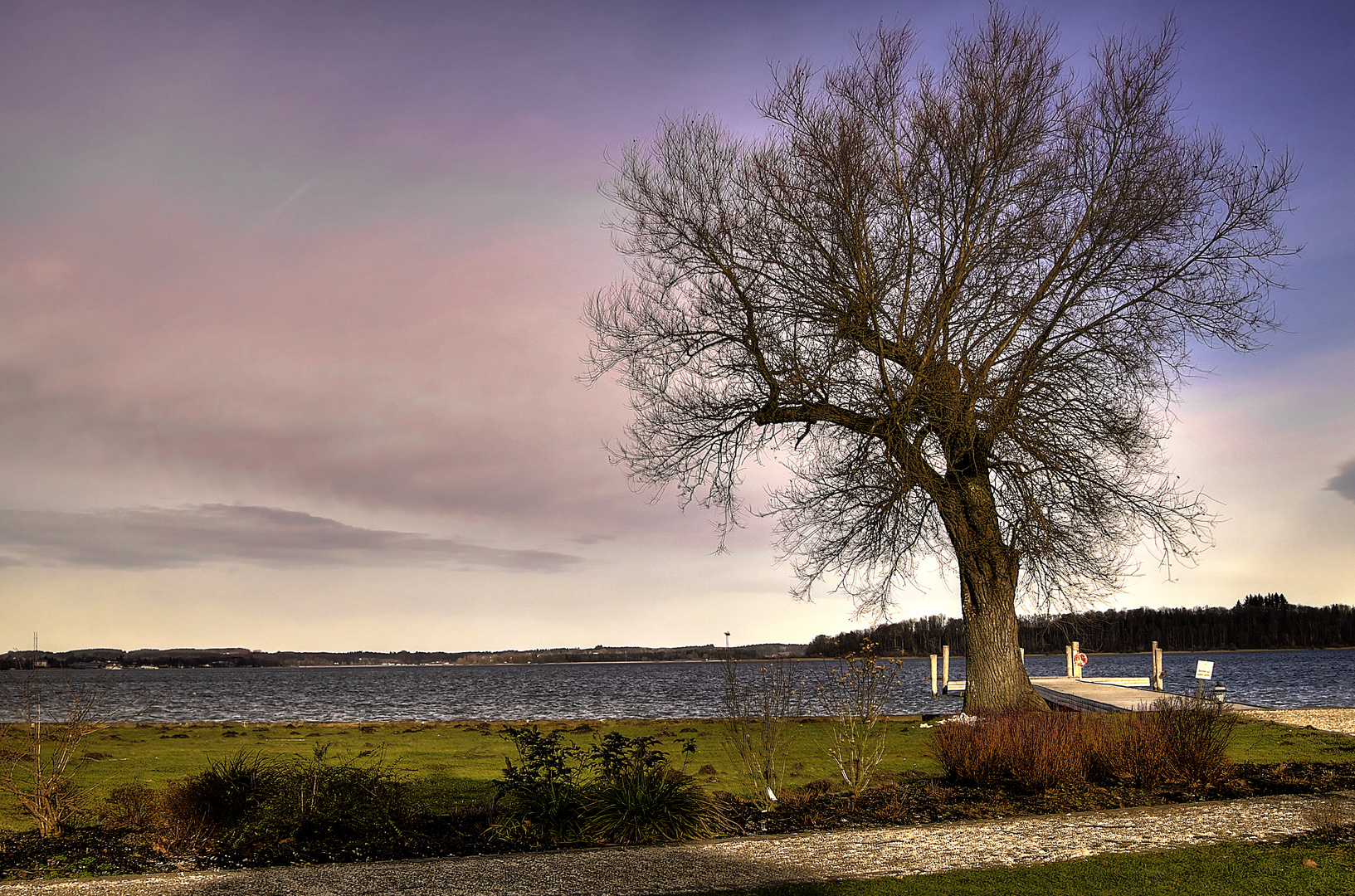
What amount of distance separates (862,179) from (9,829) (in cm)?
1382

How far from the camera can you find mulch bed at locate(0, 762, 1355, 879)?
7.98 m

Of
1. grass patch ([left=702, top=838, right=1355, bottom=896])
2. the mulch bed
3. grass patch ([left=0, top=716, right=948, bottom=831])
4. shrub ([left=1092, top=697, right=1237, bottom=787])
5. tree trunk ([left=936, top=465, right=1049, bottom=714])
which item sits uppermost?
tree trunk ([left=936, top=465, right=1049, bottom=714])

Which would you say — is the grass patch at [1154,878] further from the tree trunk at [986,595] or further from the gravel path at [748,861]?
the tree trunk at [986,595]

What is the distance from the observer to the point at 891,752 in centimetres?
1480

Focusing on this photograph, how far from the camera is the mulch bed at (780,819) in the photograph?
→ 7984mm

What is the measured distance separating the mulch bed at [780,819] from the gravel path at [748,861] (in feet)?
1.27

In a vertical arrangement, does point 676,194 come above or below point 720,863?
above

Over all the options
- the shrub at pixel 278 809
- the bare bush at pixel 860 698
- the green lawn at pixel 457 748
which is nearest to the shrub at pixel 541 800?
the shrub at pixel 278 809

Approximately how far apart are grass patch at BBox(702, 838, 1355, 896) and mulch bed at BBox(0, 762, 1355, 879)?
38.9 inches

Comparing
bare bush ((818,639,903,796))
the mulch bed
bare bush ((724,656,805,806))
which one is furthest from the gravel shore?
bare bush ((724,656,805,806))

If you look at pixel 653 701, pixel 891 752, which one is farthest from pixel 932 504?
pixel 653 701

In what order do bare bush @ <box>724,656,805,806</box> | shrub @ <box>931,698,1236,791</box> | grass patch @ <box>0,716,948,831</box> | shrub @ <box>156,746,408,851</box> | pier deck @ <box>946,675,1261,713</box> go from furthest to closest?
1. pier deck @ <box>946,675,1261,713</box>
2. grass patch @ <box>0,716,948,831</box>
3. shrub @ <box>931,698,1236,791</box>
4. bare bush @ <box>724,656,805,806</box>
5. shrub @ <box>156,746,408,851</box>

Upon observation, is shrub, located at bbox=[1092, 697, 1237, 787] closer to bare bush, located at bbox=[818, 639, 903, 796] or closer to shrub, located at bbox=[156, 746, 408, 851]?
bare bush, located at bbox=[818, 639, 903, 796]

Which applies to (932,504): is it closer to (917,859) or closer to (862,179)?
(862,179)
